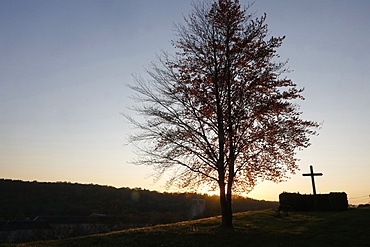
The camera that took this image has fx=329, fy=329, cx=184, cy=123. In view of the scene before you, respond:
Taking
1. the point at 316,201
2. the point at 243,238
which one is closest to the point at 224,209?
the point at 243,238

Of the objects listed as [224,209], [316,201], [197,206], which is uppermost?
[197,206]

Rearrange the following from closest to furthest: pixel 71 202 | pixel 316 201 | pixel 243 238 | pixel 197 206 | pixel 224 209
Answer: pixel 243 238, pixel 224 209, pixel 316 201, pixel 197 206, pixel 71 202

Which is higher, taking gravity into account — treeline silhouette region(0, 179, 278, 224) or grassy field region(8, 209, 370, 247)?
treeline silhouette region(0, 179, 278, 224)

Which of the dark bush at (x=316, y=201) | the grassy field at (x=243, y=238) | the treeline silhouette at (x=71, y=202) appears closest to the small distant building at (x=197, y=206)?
the treeline silhouette at (x=71, y=202)

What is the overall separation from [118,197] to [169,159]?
86.2m

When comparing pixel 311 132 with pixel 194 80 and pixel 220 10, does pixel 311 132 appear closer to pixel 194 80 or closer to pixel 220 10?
pixel 194 80

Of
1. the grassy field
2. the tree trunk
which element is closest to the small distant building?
the tree trunk

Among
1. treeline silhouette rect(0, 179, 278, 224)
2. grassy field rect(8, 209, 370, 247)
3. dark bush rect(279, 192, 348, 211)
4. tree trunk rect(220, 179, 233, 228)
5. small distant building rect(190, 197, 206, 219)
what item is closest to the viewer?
grassy field rect(8, 209, 370, 247)

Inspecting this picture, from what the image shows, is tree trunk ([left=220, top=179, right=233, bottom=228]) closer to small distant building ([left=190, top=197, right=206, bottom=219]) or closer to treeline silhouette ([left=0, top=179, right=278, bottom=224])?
small distant building ([left=190, top=197, right=206, bottom=219])

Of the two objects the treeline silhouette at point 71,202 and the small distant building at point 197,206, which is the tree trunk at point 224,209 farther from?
the treeline silhouette at point 71,202

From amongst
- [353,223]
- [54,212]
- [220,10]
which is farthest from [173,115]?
[54,212]

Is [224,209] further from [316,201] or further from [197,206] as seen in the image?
[197,206]

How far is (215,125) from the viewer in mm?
19734

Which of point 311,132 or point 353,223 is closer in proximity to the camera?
point 311,132
